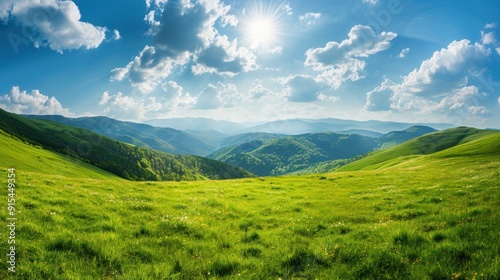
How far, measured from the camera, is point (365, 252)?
729cm

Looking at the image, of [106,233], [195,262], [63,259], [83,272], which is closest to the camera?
[83,272]

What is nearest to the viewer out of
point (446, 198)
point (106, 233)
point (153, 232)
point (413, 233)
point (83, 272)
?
point (83, 272)

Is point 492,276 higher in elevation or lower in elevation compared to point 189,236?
higher

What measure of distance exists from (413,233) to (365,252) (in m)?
2.32

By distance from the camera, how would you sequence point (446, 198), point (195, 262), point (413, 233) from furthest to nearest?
point (446, 198) < point (413, 233) < point (195, 262)

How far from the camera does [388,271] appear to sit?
247 inches

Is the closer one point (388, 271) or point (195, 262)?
point (388, 271)

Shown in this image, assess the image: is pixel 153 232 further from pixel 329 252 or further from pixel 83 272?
pixel 329 252

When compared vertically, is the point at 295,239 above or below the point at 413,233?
below

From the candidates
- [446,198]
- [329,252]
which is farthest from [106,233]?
[446,198]

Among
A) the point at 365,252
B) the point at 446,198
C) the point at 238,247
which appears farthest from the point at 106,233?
the point at 446,198

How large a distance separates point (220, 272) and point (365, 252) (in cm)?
410

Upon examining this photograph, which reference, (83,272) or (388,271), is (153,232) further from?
(388,271)

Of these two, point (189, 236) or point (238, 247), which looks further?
point (189, 236)
